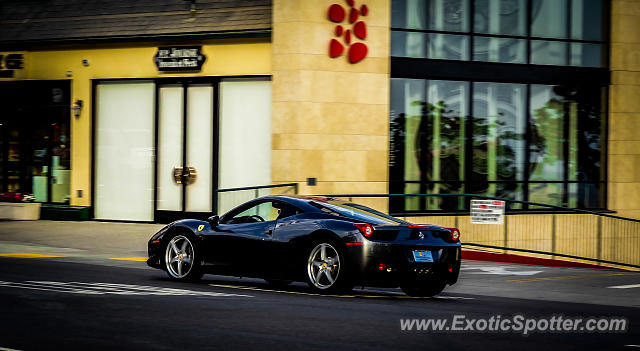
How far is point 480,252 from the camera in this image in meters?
19.8

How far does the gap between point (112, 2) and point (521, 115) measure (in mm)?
11170

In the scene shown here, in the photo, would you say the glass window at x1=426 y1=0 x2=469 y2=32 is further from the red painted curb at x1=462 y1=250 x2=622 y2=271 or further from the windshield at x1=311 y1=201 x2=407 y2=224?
the windshield at x1=311 y1=201 x2=407 y2=224

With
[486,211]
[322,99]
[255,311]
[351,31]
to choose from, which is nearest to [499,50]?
[351,31]

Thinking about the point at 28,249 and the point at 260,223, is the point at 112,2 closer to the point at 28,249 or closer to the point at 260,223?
the point at 28,249

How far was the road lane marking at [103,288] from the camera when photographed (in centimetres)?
1115

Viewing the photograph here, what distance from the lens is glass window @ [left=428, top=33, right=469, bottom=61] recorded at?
23031mm

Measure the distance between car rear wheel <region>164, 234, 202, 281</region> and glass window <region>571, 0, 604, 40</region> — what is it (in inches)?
597

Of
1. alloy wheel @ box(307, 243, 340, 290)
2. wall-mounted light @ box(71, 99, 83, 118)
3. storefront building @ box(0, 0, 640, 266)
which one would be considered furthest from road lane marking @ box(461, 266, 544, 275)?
wall-mounted light @ box(71, 99, 83, 118)

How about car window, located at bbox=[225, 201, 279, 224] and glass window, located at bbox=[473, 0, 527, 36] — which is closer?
car window, located at bbox=[225, 201, 279, 224]

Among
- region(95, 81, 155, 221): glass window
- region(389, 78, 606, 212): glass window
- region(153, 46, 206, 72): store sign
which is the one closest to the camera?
region(389, 78, 606, 212): glass window

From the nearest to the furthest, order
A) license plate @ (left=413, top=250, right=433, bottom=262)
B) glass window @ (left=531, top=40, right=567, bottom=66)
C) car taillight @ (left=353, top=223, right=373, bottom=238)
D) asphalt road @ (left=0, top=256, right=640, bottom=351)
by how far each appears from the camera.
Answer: asphalt road @ (left=0, top=256, right=640, bottom=351) → car taillight @ (left=353, top=223, right=373, bottom=238) → license plate @ (left=413, top=250, right=433, bottom=262) → glass window @ (left=531, top=40, right=567, bottom=66)

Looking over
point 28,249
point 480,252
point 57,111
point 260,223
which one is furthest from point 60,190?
point 260,223

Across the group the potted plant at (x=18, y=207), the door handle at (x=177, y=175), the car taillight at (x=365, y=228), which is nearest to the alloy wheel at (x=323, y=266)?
the car taillight at (x=365, y=228)

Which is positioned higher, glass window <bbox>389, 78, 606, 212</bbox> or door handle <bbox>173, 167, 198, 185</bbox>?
glass window <bbox>389, 78, 606, 212</bbox>
